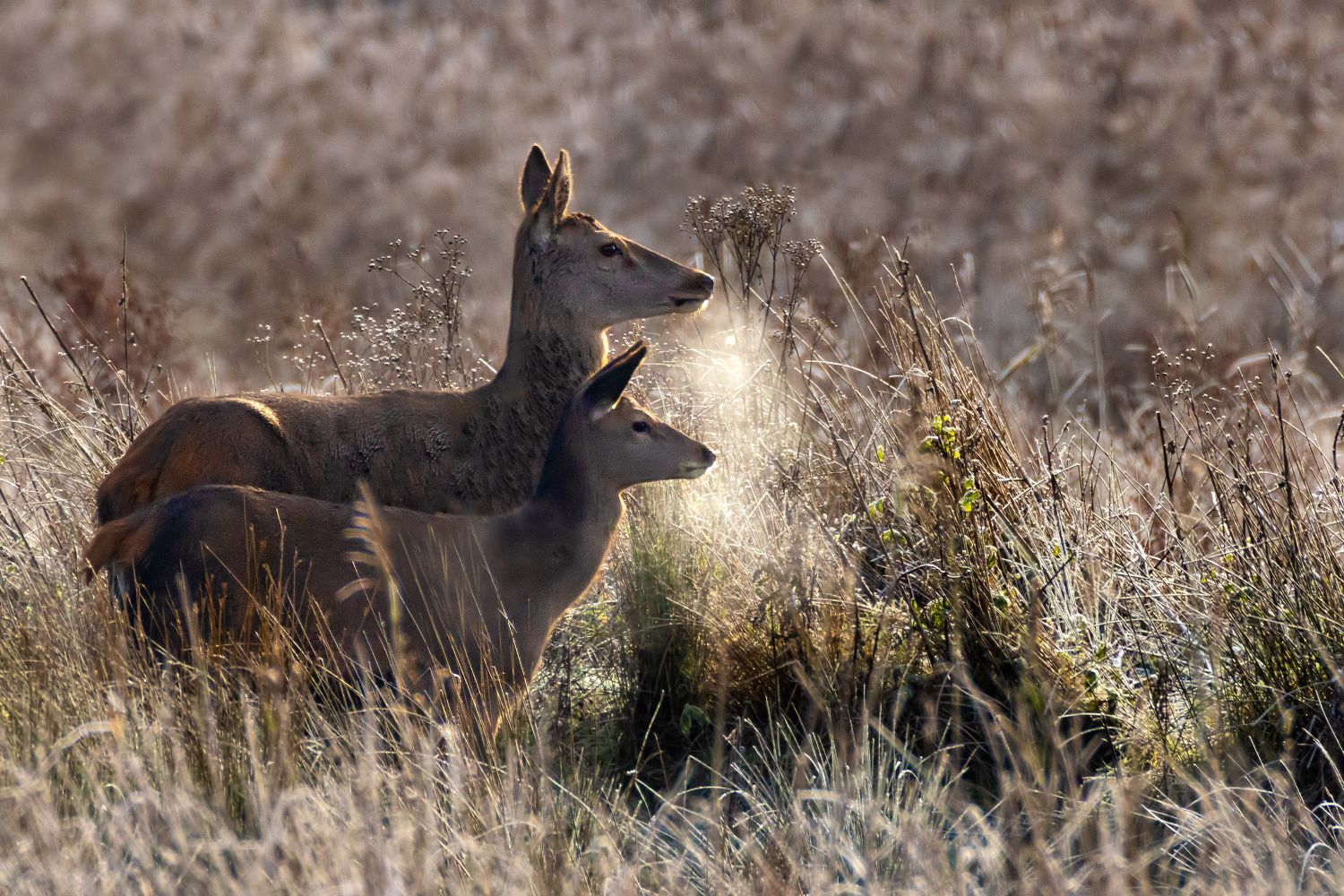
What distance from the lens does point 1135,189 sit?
23.6 metres

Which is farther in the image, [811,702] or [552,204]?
[552,204]

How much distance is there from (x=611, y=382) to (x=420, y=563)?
1.03 m

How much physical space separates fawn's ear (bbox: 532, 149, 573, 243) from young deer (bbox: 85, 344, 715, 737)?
1.28 meters

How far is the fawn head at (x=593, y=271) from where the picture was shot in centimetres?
722

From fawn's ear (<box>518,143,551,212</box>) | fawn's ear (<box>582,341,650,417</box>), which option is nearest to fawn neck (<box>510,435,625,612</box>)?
fawn's ear (<box>582,341,650,417</box>)

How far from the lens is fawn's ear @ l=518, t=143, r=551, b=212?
7.40 meters

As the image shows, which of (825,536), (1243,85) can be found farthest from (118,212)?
(825,536)

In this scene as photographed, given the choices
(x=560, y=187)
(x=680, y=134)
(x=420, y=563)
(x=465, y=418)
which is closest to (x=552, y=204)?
(x=560, y=187)

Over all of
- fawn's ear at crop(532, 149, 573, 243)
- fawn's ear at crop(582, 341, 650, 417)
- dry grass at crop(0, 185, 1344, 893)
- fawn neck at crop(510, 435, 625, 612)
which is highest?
fawn's ear at crop(532, 149, 573, 243)

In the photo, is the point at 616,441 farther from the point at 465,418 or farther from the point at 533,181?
the point at 533,181

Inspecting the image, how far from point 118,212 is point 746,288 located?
18.8 m

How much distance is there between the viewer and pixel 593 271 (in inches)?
285

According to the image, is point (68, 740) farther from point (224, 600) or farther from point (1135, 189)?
point (1135, 189)

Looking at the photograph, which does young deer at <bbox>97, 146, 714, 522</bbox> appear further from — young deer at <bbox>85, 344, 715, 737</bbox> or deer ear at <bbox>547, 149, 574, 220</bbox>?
young deer at <bbox>85, 344, 715, 737</bbox>
